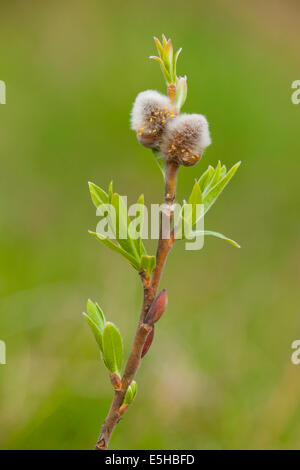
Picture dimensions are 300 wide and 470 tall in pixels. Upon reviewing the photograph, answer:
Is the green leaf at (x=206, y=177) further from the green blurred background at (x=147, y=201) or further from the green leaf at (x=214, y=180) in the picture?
the green blurred background at (x=147, y=201)

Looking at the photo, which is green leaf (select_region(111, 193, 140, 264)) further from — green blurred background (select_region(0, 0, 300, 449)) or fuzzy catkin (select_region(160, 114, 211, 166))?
green blurred background (select_region(0, 0, 300, 449))

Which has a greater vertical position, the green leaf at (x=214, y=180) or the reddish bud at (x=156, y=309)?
the green leaf at (x=214, y=180)

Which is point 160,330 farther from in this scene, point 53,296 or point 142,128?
point 142,128

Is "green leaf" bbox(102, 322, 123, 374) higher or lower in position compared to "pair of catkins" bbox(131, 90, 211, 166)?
lower

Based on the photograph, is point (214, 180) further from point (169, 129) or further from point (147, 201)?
point (147, 201)

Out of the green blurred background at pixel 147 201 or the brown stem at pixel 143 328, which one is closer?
the brown stem at pixel 143 328

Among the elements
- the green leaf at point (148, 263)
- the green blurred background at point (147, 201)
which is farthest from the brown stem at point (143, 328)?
the green blurred background at point (147, 201)

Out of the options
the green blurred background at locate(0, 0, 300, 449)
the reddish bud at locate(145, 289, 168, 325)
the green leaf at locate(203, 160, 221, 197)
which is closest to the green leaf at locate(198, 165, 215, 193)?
the green leaf at locate(203, 160, 221, 197)
